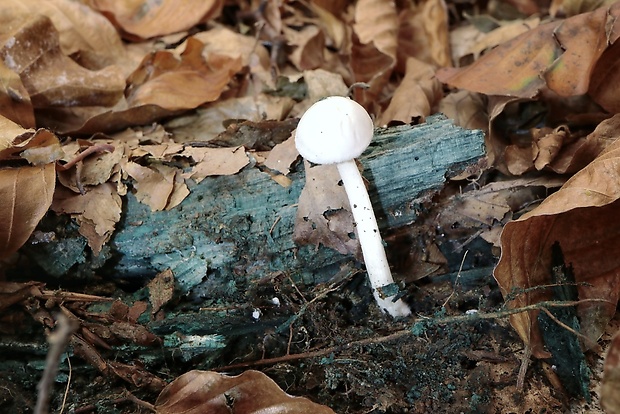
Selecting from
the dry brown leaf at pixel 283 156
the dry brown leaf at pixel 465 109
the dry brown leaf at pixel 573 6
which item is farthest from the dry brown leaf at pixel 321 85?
the dry brown leaf at pixel 573 6

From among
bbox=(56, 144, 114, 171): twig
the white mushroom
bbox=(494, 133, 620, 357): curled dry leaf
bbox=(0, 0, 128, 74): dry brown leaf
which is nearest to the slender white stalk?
the white mushroom

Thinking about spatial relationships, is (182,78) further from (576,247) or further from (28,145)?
(576,247)

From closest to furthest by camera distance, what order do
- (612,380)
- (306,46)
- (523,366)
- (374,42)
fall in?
(612,380), (523,366), (374,42), (306,46)

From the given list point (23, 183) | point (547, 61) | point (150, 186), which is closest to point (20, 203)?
point (23, 183)

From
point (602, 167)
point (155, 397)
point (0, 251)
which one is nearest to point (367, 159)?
point (602, 167)

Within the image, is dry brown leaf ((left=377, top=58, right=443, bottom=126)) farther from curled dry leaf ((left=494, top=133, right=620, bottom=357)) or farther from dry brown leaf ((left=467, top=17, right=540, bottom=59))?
curled dry leaf ((left=494, top=133, right=620, bottom=357))

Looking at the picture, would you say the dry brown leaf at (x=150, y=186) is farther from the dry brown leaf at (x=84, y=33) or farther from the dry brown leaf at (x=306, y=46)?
the dry brown leaf at (x=306, y=46)
